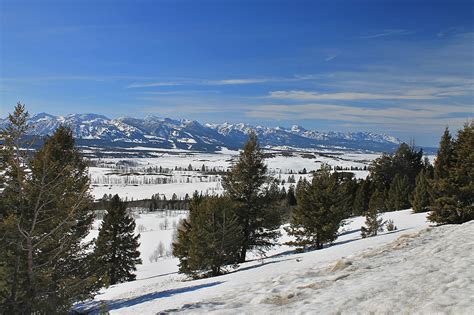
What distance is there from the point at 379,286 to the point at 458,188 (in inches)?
745

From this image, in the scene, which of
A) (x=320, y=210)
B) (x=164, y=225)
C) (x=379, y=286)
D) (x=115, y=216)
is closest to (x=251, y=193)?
(x=320, y=210)

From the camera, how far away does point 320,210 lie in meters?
24.5

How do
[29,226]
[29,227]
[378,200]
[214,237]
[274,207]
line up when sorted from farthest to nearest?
[378,200] < [274,207] < [214,237] < [29,226] < [29,227]

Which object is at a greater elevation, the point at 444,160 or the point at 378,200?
the point at 444,160

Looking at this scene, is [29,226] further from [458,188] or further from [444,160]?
[444,160]

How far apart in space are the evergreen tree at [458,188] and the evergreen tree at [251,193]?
11.3 metres

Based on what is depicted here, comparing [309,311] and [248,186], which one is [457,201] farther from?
[309,311]

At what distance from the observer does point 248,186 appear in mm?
25594

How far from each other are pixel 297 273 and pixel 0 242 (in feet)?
32.9

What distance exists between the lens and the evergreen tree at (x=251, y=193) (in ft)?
83.6

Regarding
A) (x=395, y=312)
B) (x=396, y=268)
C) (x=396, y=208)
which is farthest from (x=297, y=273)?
(x=396, y=208)

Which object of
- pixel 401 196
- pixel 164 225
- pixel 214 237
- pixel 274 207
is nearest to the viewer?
pixel 214 237

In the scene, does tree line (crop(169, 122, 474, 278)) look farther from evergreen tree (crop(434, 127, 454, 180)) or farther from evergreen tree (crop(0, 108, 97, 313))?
evergreen tree (crop(0, 108, 97, 313))

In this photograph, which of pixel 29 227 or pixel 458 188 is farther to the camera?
pixel 458 188
